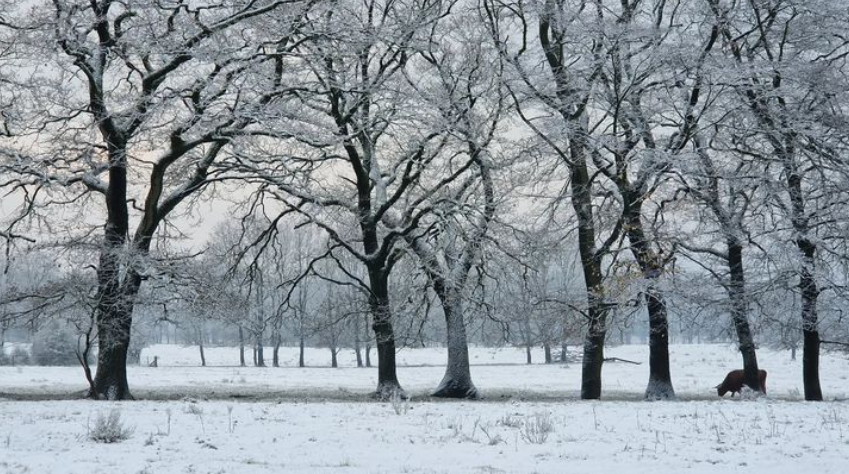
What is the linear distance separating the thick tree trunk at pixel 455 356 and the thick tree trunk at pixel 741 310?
23.9 feet

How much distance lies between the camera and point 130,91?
69.1 feet

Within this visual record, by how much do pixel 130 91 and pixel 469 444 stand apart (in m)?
15.8

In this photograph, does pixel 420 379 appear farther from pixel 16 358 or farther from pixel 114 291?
pixel 16 358

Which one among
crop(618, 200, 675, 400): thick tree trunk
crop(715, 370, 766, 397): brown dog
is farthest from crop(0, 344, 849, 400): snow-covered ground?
crop(618, 200, 675, 400): thick tree trunk

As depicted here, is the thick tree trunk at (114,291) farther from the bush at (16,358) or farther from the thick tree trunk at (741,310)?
the bush at (16,358)

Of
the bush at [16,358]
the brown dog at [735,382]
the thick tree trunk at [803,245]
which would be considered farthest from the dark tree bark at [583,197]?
the bush at [16,358]

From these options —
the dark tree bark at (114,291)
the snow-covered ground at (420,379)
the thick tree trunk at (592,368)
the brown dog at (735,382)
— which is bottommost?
the snow-covered ground at (420,379)

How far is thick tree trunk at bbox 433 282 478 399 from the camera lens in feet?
74.2

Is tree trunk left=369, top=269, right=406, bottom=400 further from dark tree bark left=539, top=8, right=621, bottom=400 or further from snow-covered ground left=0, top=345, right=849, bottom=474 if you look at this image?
snow-covered ground left=0, top=345, right=849, bottom=474

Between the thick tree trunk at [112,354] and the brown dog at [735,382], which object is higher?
the thick tree trunk at [112,354]

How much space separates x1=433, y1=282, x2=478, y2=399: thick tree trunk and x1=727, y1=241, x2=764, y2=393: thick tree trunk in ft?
23.9

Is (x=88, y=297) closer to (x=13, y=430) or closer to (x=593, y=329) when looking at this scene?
(x=13, y=430)

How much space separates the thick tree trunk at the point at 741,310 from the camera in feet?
63.7

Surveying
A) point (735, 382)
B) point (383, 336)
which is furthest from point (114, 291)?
point (735, 382)
